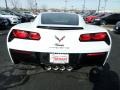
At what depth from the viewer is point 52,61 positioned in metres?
4.40

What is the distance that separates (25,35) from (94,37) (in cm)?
132

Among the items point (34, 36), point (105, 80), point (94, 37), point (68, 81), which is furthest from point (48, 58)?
point (105, 80)

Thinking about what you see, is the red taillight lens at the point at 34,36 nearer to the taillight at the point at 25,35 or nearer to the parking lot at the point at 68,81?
the taillight at the point at 25,35

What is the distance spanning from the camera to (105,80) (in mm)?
5074

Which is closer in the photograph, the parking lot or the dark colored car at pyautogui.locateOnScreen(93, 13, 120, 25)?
the parking lot

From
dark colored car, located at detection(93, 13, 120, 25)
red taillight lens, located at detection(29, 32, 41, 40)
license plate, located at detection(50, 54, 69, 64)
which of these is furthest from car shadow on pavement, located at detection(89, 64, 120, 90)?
dark colored car, located at detection(93, 13, 120, 25)

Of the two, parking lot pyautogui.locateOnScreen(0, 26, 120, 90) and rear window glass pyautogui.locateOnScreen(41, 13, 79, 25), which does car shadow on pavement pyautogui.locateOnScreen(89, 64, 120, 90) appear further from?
rear window glass pyautogui.locateOnScreen(41, 13, 79, 25)

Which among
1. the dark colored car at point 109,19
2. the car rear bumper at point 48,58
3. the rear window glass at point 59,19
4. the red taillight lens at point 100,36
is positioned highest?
the rear window glass at point 59,19

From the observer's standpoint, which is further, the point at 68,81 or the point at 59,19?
the point at 59,19

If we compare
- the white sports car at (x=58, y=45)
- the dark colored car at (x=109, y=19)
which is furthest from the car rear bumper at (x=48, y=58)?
the dark colored car at (x=109, y=19)

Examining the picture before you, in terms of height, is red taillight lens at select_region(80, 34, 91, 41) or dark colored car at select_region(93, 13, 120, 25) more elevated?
red taillight lens at select_region(80, 34, 91, 41)

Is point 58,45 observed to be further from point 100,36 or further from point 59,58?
point 100,36

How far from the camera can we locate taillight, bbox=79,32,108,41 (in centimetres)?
447

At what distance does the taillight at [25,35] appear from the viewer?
175 inches
